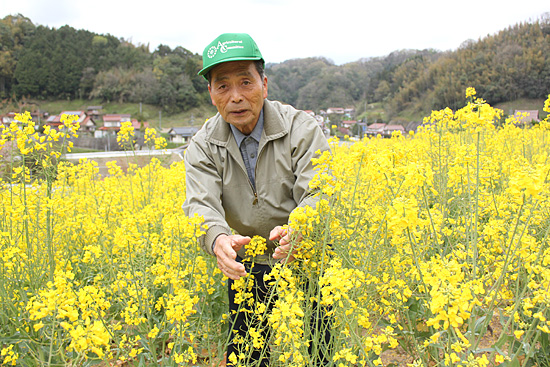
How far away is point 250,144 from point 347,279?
1037 millimetres

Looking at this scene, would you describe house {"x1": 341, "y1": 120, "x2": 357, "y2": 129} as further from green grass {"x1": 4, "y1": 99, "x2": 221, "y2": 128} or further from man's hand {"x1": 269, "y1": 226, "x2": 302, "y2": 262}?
man's hand {"x1": 269, "y1": 226, "x2": 302, "y2": 262}

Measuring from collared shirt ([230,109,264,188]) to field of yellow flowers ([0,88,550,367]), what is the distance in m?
0.45

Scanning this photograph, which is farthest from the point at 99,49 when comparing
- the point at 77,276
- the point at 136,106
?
the point at 77,276

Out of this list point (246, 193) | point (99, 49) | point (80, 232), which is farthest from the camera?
point (99, 49)

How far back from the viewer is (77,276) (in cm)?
336

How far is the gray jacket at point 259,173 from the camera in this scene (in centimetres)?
210

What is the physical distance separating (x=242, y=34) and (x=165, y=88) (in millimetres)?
68358

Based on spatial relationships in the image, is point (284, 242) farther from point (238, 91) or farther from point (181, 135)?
point (181, 135)

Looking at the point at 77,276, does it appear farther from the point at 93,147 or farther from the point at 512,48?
the point at 512,48

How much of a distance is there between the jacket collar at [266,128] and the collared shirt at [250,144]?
52mm

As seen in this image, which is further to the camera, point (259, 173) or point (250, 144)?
point (250, 144)

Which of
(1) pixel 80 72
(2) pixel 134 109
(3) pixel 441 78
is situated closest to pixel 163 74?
(2) pixel 134 109

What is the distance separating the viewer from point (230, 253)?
5.89 ft

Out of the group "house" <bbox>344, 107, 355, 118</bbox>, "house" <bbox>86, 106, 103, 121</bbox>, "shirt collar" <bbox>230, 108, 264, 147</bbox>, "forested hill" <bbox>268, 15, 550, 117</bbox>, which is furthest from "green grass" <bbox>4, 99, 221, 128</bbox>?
"shirt collar" <bbox>230, 108, 264, 147</bbox>
